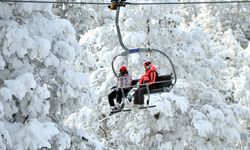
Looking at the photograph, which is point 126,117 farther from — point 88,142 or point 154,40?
point 88,142

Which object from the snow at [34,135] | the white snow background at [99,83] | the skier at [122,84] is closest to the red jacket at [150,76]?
the skier at [122,84]

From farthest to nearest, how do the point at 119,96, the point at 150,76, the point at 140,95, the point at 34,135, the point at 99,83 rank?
1. the point at 99,83
2. the point at 119,96
3. the point at 150,76
4. the point at 140,95
5. the point at 34,135

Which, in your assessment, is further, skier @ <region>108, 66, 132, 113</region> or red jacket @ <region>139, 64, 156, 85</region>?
skier @ <region>108, 66, 132, 113</region>

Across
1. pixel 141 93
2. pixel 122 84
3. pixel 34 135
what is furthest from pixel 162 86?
pixel 34 135

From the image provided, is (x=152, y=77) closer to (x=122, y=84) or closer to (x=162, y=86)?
(x=162, y=86)

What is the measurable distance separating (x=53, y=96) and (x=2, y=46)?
1929 millimetres

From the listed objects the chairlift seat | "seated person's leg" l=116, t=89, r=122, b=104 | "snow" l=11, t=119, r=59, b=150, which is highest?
the chairlift seat

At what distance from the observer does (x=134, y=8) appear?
61.2ft

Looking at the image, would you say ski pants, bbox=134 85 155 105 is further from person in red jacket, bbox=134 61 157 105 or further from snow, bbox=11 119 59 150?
snow, bbox=11 119 59 150

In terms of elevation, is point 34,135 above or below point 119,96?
below

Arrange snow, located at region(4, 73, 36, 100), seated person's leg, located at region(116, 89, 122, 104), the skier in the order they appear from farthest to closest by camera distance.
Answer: seated person's leg, located at region(116, 89, 122, 104)
the skier
snow, located at region(4, 73, 36, 100)

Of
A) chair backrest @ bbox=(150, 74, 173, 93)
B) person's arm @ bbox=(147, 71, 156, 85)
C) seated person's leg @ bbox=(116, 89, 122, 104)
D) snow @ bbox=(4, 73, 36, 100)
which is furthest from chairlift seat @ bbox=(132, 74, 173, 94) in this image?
snow @ bbox=(4, 73, 36, 100)

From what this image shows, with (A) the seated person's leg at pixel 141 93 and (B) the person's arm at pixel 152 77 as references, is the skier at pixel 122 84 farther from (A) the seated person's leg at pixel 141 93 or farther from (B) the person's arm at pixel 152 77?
(B) the person's arm at pixel 152 77

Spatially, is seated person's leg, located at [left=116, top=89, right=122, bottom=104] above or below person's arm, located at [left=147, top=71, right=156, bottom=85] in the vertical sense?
below
